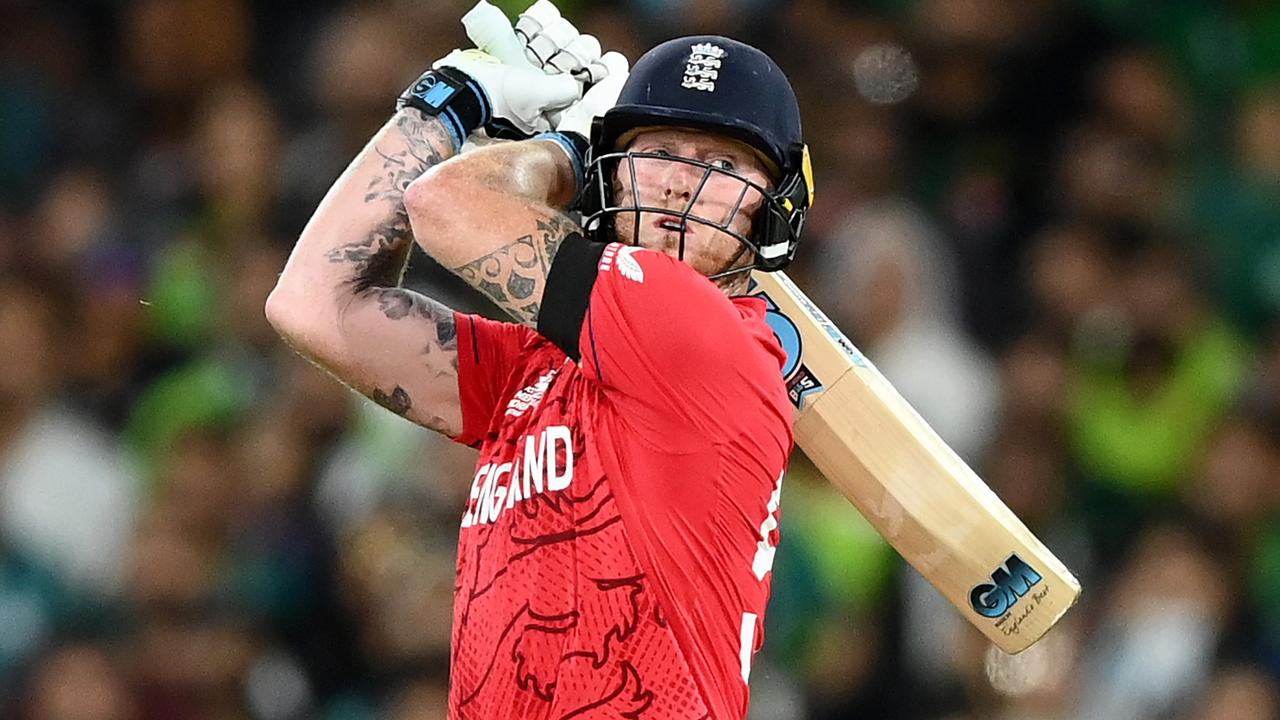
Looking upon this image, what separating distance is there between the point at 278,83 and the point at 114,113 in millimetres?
543

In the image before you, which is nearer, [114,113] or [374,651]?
[374,651]

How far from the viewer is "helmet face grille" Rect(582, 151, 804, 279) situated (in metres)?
2.60

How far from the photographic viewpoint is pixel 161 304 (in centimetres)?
545

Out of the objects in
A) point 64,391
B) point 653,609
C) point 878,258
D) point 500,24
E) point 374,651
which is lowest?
point 374,651

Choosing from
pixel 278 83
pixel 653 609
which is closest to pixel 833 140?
pixel 278 83

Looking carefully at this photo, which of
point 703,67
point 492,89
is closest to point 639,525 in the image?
point 703,67

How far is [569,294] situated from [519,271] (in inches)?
3.4

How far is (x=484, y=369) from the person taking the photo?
2.86m

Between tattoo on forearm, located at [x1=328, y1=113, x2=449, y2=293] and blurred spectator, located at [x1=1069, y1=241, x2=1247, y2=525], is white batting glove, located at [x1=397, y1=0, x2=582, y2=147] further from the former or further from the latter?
blurred spectator, located at [x1=1069, y1=241, x2=1247, y2=525]

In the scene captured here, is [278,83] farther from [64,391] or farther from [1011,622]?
[1011,622]

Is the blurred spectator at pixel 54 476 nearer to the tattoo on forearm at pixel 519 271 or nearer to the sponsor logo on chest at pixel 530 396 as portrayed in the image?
the sponsor logo on chest at pixel 530 396

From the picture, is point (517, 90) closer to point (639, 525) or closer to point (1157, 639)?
point (639, 525)

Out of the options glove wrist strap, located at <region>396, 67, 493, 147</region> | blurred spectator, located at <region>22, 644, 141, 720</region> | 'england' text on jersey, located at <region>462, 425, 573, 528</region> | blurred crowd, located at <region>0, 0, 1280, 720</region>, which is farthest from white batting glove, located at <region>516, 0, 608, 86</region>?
blurred spectator, located at <region>22, 644, 141, 720</region>

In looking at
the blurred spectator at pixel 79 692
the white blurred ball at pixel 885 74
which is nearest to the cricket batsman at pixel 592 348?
the blurred spectator at pixel 79 692
